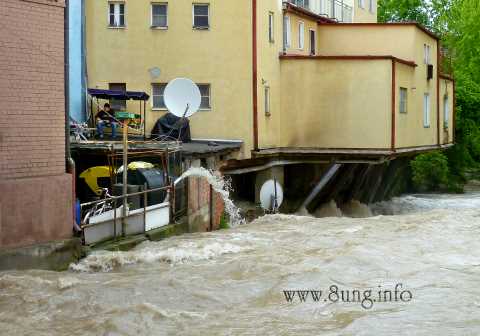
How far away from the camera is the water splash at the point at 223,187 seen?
77.2 feet

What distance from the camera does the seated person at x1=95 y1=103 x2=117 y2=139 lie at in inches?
991

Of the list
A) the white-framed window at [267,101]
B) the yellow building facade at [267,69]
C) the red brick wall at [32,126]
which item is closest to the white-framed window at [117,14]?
the yellow building facade at [267,69]

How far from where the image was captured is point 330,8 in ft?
119

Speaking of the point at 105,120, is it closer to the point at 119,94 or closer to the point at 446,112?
the point at 119,94

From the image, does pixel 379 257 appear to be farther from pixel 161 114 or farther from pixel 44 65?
pixel 161 114

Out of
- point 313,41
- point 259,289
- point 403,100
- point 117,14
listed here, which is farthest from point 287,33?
point 259,289

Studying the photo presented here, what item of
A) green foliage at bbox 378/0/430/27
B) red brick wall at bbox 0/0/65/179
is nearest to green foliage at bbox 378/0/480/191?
green foliage at bbox 378/0/430/27

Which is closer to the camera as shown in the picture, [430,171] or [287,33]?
[287,33]

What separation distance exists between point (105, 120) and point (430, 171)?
88.5 feet

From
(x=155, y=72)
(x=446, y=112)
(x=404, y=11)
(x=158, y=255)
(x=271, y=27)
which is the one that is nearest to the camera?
(x=158, y=255)

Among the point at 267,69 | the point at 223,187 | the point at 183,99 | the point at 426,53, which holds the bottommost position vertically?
the point at 223,187

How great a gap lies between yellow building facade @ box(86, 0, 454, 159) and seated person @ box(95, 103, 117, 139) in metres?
1.70

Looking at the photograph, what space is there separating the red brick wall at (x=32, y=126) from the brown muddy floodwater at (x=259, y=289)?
934 millimetres

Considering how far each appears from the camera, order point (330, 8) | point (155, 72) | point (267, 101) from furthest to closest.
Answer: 1. point (330, 8)
2. point (267, 101)
3. point (155, 72)
